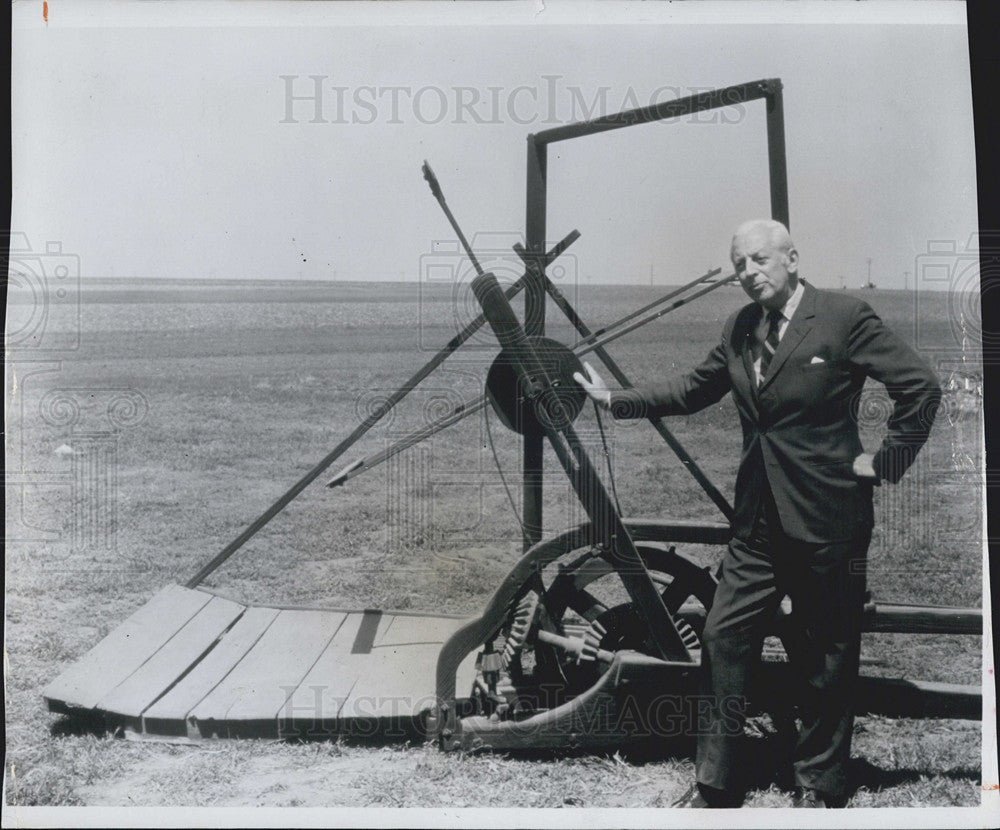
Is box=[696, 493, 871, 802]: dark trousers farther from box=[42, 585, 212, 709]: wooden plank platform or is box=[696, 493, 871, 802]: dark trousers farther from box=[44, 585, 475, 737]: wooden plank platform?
box=[42, 585, 212, 709]: wooden plank platform

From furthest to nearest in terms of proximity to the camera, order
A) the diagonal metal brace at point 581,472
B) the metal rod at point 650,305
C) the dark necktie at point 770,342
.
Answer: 1. the metal rod at point 650,305
2. the diagonal metal brace at point 581,472
3. the dark necktie at point 770,342

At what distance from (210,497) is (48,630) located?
191 centimetres

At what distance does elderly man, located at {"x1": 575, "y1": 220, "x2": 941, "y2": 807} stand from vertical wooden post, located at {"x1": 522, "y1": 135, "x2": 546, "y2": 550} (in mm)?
879

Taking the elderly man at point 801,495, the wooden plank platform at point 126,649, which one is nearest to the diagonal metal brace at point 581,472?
the elderly man at point 801,495

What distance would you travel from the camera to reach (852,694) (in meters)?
3.76

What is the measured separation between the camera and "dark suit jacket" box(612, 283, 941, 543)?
3.54m

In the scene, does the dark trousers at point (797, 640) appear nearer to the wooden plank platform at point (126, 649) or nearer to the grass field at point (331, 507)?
the grass field at point (331, 507)

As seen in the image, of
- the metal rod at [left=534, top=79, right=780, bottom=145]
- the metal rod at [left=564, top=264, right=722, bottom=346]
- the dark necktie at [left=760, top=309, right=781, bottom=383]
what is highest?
the metal rod at [left=534, top=79, right=780, bottom=145]

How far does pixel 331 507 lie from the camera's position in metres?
6.68

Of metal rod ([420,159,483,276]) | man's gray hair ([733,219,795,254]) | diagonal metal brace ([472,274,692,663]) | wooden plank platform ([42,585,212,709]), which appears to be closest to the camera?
man's gray hair ([733,219,795,254])

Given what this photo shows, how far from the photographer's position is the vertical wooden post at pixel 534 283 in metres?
4.28

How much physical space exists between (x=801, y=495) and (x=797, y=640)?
0.67m

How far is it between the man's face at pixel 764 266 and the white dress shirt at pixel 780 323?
2cm

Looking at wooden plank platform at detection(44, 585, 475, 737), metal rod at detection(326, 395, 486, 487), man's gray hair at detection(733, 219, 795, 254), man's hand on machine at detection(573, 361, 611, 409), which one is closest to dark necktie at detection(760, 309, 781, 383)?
man's gray hair at detection(733, 219, 795, 254)
